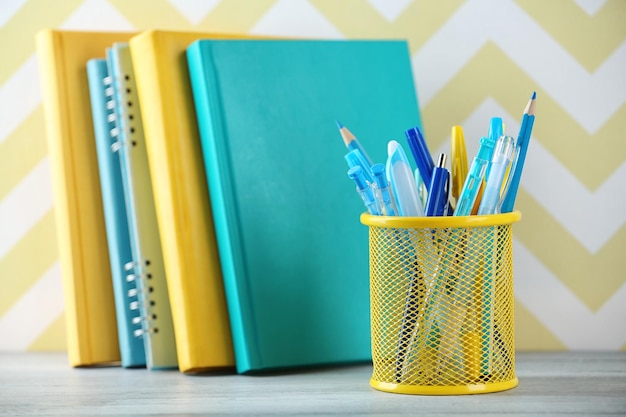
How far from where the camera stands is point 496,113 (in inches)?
37.2

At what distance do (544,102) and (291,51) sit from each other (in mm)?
297

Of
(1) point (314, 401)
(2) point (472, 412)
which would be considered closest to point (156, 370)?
(1) point (314, 401)

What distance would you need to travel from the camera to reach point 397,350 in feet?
2.31

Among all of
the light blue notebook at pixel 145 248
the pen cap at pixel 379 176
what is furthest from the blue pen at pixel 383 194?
the light blue notebook at pixel 145 248

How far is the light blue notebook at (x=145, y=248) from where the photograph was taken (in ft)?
2.69

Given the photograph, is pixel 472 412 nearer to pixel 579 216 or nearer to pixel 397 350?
pixel 397 350

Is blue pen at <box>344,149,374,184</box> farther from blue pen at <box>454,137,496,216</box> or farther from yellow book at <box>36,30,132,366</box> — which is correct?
yellow book at <box>36,30,132,366</box>

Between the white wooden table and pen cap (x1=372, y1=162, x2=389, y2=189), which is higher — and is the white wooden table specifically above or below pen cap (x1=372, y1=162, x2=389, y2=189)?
below

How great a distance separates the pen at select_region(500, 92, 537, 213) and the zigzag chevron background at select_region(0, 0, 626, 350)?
0.22 m

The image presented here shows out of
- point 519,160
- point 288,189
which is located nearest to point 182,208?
point 288,189

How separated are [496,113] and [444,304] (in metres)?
0.33

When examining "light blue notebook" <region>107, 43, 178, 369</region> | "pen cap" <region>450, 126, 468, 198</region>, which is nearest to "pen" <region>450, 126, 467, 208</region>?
"pen cap" <region>450, 126, 468, 198</region>

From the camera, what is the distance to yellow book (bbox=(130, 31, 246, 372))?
31.0 inches

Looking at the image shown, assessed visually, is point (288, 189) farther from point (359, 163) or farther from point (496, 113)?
point (496, 113)
